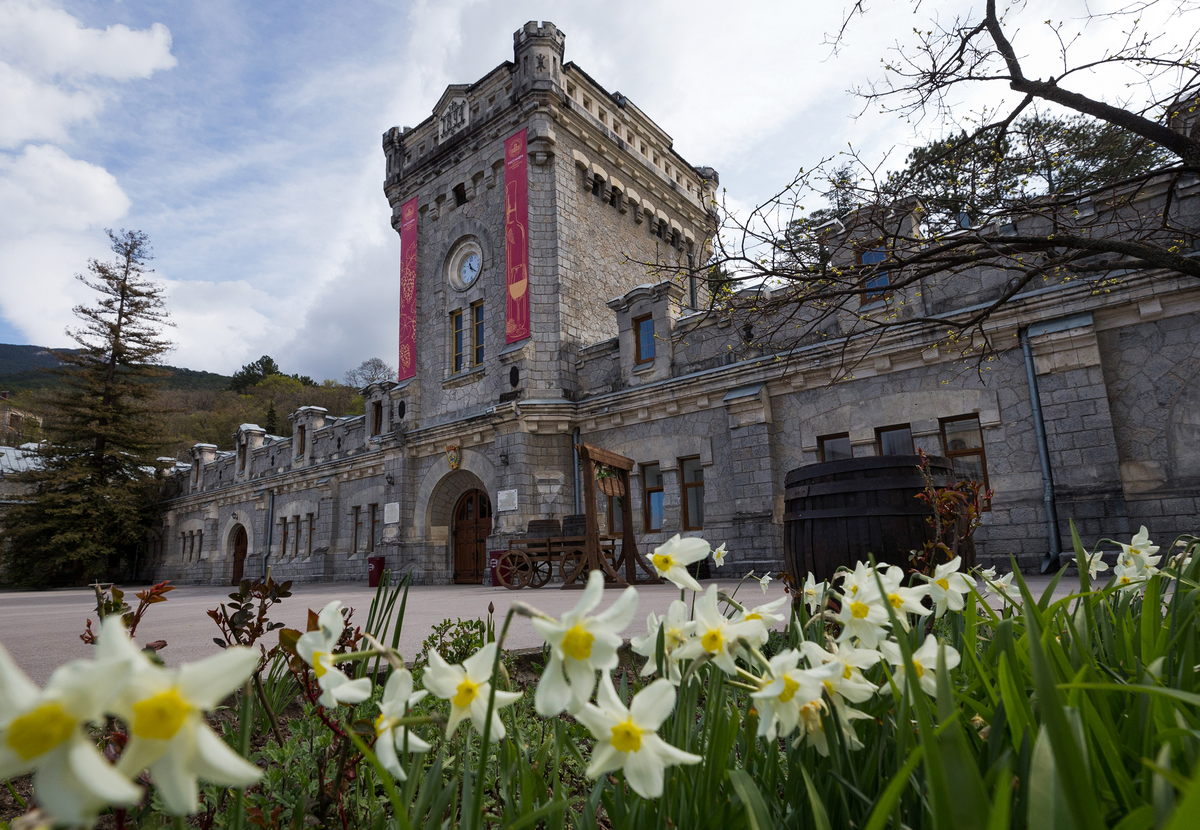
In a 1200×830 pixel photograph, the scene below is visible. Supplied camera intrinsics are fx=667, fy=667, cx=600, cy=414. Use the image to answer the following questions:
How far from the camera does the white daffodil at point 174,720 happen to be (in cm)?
49

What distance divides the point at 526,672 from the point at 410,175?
18.6m

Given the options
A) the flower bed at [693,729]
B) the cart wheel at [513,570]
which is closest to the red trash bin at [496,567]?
the cart wheel at [513,570]

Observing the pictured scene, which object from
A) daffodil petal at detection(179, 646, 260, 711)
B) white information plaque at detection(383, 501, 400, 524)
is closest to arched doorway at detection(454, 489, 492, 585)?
white information plaque at detection(383, 501, 400, 524)

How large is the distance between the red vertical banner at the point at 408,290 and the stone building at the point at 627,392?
0.20 meters

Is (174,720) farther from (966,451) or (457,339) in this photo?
(457,339)

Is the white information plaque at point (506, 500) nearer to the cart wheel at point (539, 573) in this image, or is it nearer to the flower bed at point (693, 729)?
the cart wheel at point (539, 573)

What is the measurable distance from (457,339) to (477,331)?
79 cm

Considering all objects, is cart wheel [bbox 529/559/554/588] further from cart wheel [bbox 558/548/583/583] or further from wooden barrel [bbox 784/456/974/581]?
wooden barrel [bbox 784/456/974/581]

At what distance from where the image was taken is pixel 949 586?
1.58m

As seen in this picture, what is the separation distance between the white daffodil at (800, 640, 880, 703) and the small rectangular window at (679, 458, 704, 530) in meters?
12.0

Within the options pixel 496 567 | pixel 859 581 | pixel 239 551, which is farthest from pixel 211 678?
pixel 239 551

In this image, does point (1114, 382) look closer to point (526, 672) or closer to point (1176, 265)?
point (1176, 265)

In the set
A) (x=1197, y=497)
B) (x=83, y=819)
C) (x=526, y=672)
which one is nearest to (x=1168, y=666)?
(x=83, y=819)

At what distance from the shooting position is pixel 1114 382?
9.27m
